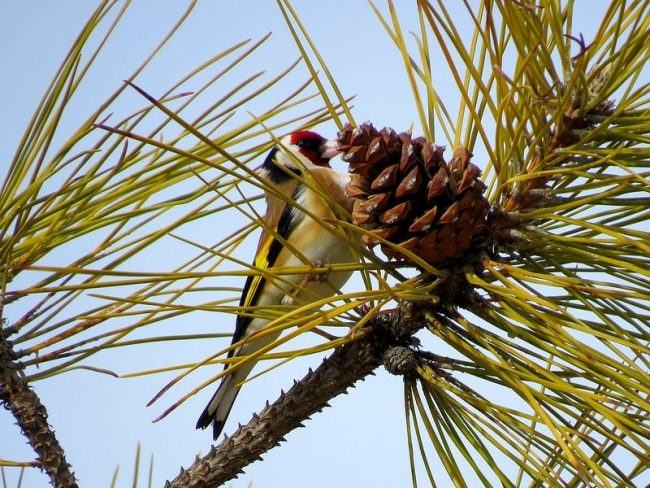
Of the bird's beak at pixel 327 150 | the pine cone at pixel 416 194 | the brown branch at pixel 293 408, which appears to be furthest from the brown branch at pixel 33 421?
the bird's beak at pixel 327 150

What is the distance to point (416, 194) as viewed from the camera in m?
1.34

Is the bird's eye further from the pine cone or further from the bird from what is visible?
the pine cone

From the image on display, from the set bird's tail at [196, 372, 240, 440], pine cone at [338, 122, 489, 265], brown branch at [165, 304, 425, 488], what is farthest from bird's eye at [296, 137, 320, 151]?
pine cone at [338, 122, 489, 265]

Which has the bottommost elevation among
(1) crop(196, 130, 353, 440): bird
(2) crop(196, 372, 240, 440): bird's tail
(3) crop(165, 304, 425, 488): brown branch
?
(3) crop(165, 304, 425, 488): brown branch

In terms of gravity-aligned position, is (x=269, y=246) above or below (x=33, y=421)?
above

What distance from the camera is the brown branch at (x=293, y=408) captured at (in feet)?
5.00

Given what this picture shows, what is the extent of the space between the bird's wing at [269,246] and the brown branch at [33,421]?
3.43 feet

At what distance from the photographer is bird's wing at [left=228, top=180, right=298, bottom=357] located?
2.74 meters

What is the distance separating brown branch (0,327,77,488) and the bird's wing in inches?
41.1

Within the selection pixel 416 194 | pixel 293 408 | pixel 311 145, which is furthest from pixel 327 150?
pixel 416 194

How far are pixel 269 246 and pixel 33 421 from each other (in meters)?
1.57

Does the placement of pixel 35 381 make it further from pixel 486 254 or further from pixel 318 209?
pixel 318 209

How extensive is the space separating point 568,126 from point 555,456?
51 cm

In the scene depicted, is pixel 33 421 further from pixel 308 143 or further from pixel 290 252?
pixel 308 143
